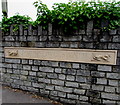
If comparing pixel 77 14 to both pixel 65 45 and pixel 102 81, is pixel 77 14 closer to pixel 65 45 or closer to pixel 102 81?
pixel 65 45

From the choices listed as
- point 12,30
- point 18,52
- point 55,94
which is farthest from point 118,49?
point 12,30

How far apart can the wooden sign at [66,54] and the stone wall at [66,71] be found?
106mm

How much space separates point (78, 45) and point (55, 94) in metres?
1.67

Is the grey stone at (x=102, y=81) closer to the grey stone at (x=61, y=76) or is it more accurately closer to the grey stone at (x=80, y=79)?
the grey stone at (x=80, y=79)

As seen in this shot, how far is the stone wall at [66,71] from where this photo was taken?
2.68 metres

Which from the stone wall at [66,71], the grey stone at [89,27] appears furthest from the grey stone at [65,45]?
the grey stone at [89,27]

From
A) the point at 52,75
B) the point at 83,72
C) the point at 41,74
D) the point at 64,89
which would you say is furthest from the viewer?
the point at 41,74

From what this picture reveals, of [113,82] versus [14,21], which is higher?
[14,21]

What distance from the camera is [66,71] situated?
3.08 m

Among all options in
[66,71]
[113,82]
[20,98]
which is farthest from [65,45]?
[20,98]

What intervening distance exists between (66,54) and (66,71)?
50 centimetres

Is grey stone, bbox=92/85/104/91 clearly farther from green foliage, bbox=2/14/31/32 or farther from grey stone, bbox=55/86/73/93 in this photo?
green foliage, bbox=2/14/31/32

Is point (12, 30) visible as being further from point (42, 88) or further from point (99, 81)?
point (99, 81)

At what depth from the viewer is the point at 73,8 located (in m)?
2.92
